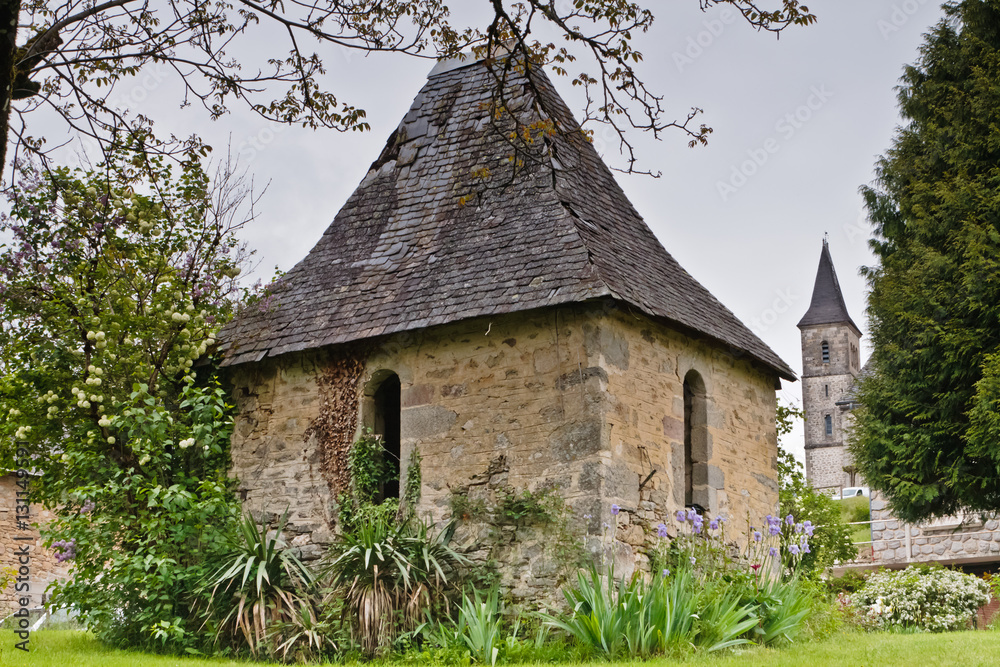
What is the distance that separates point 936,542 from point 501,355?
1337cm

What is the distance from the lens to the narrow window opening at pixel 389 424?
1096 centimetres

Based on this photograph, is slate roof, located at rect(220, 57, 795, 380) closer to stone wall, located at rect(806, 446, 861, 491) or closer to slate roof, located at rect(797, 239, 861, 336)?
stone wall, located at rect(806, 446, 861, 491)

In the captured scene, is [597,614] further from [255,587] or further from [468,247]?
[468,247]

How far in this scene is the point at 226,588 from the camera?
9.61 meters

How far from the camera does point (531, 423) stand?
978 centimetres

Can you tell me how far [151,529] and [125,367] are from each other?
5.96 feet

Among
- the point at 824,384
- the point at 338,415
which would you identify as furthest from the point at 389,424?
the point at 824,384

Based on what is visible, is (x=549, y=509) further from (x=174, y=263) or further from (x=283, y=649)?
(x=174, y=263)

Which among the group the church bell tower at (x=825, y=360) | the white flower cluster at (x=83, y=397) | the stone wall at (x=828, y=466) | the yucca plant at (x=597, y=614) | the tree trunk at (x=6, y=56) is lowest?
the yucca plant at (x=597, y=614)

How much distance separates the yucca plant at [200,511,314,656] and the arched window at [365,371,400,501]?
132 centimetres

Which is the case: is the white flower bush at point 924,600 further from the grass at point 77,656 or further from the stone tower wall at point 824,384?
the stone tower wall at point 824,384

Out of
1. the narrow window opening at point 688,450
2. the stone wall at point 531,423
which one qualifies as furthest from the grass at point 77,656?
the narrow window opening at point 688,450

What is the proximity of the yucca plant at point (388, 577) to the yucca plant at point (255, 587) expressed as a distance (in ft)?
1.39

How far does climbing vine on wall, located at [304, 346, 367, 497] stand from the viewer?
10.7 meters
